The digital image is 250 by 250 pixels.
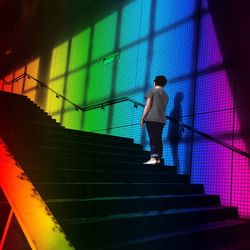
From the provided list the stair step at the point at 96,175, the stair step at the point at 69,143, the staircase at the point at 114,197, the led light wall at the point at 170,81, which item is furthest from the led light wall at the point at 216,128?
the stair step at the point at 69,143

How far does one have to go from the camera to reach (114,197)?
378 centimetres

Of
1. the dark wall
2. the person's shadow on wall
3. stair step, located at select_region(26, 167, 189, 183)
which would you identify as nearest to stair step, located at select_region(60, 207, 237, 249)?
stair step, located at select_region(26, 167, 189, 183)

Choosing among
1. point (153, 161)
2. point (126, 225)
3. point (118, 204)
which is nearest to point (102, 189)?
point (118, 204)

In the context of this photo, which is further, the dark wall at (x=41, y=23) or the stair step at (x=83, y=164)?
the dark wall at (x=41, y=23)

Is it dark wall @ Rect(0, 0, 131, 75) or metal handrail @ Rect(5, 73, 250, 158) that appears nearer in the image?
metal handrail @ Rect(5, 73, 250, 158)

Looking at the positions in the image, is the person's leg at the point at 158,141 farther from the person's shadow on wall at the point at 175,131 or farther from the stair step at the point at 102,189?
the stair step at the point at 102,189

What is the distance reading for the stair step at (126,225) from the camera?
9.51ft

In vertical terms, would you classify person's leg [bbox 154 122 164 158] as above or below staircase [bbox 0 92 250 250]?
above

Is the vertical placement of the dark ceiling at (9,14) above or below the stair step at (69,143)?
above

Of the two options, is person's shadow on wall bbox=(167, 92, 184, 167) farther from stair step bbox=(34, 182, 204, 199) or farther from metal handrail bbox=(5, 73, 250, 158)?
stair step bbox=(34, 182, 204, 199)

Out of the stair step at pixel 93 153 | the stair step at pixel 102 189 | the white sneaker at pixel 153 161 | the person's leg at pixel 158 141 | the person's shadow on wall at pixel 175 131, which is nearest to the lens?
the stair step at pixel 102 189

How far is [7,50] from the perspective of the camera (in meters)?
15.1

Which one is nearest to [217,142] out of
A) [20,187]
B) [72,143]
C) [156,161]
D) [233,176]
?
[233,176]

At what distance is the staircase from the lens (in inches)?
123
